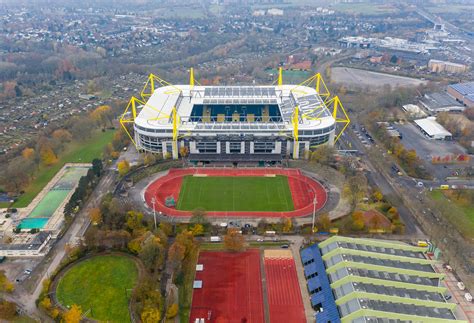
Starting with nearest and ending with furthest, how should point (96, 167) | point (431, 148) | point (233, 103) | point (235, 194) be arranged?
point (235, 194), point (96, 167), point (431, 148), point (233, 103)

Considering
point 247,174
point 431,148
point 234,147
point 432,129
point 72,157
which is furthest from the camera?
point 432,129

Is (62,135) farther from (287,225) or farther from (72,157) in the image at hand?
(287,225)

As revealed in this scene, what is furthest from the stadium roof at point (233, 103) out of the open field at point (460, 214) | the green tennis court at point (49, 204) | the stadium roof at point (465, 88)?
the stadium roof at point (465, 88)

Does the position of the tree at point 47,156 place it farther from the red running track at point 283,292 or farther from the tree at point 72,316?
the red running track at point 283,292

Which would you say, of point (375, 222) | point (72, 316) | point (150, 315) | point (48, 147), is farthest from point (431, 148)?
point (48, 147)

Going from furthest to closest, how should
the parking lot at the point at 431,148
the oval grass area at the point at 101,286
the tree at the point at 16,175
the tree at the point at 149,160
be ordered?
the tree at the point at 149,160 < the parking lot at the point at 431,148 < the tree at the point at 16,175 < the oval grass area at the point at 101,286

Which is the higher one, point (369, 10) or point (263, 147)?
point (369, 10)
